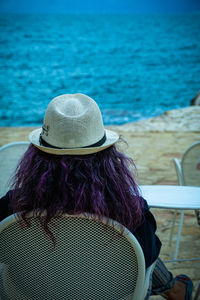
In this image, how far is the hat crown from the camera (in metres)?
1.18

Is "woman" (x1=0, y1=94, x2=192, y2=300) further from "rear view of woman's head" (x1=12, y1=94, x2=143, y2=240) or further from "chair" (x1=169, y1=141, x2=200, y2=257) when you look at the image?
"chair" (x1=169, y1=141, x2=200, y2=257)

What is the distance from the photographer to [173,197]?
1820mm

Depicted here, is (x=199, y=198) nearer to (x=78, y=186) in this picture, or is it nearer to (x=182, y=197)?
(x=182, y=197)

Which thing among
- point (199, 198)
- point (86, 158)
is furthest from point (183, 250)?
point (86, 158)

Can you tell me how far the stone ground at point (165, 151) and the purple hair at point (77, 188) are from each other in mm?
564

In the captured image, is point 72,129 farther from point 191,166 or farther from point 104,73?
point 104,73

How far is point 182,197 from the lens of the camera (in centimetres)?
183

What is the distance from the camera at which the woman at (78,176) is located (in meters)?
1.05

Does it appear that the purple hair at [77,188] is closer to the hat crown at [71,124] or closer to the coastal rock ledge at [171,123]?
the hat crown at [71,124]

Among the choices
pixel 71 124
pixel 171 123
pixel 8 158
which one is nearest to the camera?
pixel 71 124

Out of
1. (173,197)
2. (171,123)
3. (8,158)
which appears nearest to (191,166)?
(173,197)

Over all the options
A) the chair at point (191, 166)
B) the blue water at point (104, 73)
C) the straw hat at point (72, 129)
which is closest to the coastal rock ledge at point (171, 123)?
the chair at point (191, 166)

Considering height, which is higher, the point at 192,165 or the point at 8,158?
the point at 8,158

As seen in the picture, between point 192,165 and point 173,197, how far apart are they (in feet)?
2.34
